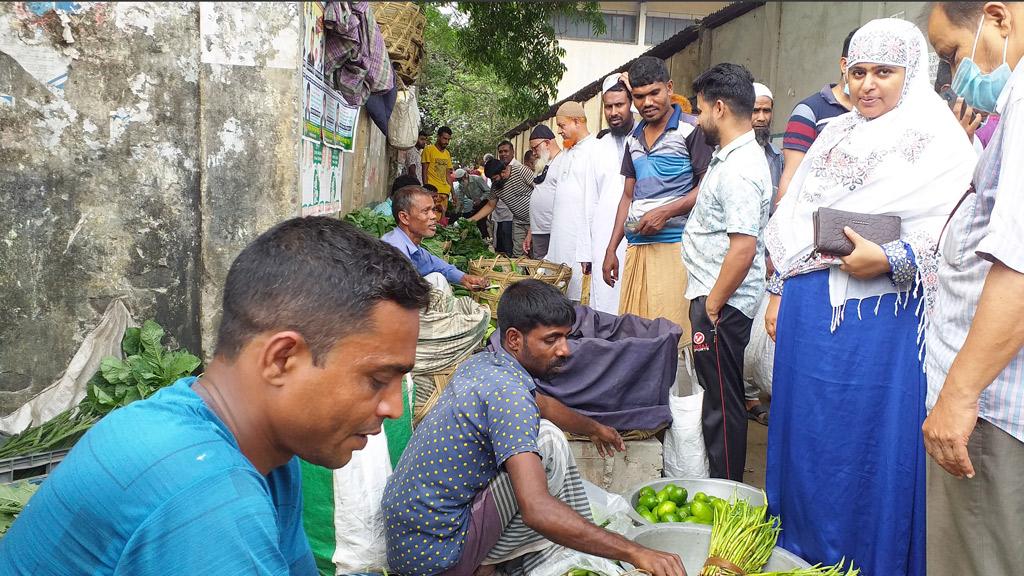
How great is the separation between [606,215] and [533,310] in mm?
3452

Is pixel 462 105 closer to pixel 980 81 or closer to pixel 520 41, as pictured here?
pixel 520 41

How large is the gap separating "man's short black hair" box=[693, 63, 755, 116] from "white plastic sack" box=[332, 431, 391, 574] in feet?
7.38

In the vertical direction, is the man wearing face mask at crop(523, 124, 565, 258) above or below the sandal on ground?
above

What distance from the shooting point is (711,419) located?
3.74 meters

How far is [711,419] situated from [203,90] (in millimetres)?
2874

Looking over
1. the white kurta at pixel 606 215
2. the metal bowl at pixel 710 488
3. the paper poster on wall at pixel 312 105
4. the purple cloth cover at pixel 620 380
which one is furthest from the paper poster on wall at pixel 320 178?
the metal bowl at pixel 710 488

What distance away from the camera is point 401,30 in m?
6.55

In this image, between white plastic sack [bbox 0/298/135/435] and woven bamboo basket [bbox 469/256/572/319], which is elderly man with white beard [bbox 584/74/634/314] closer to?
woven bamboo basket [bbox 469/256/572/319]

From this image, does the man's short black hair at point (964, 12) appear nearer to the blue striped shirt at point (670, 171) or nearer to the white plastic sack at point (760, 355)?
the blue striped shirt at point (670, 171)

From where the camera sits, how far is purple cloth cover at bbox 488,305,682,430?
11.9 feet

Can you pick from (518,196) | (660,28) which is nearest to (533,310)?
(518,196)

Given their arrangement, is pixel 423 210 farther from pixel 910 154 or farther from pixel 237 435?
pixel 237 435

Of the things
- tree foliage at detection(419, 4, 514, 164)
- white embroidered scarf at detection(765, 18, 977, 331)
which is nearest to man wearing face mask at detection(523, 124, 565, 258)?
white embroidered scarf at detection(765, 18, 977, 331)

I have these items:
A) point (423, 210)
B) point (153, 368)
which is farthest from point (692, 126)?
point (153, 368)
